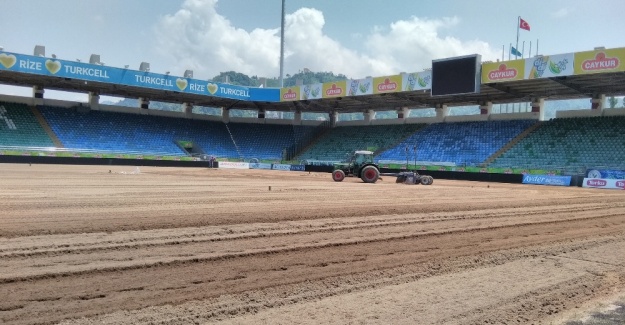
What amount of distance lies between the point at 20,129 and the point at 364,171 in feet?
106

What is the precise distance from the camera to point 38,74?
37.7 m

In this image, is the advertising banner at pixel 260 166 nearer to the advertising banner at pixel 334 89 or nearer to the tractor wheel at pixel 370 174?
the advertising banner at pixel 334 89

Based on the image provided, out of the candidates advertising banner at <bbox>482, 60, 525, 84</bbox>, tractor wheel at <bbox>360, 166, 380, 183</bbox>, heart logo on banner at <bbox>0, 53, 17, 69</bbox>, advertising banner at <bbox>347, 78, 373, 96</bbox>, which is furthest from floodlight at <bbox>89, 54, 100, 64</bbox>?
advertising banner at <bbox>482, 60, 525, 84</bbox>

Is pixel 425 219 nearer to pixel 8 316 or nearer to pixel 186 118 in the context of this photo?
pixel 8 316

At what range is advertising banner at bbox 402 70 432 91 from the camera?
36.9 meters

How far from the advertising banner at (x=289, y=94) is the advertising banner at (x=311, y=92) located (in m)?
0.81

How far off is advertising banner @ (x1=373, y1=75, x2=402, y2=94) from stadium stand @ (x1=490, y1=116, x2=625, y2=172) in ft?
33.8

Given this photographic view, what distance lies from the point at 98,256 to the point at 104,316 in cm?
221

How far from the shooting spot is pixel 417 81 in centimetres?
3766

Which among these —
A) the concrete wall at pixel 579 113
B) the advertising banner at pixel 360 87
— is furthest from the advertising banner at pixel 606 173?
the advertising banner at pixel 360 87

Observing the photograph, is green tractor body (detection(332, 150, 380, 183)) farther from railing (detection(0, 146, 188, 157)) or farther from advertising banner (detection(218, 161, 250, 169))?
railing (detection(0, 146, 188, 157))

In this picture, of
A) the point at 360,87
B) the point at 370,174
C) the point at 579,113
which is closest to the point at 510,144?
the point at 579,113

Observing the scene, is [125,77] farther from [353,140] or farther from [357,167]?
[357,167]

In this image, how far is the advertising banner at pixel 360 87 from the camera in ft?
136
